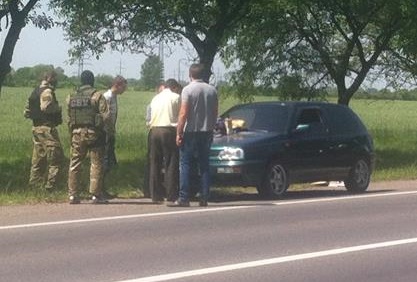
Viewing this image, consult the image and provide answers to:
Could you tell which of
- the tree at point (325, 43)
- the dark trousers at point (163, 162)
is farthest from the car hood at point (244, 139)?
the tree at point (325, 43)

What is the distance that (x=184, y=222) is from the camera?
535 inches

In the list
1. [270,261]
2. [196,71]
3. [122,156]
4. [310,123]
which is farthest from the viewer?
[122,156]

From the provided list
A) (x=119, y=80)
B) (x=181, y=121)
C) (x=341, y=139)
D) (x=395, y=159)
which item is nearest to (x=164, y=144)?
(x=181, y=121)

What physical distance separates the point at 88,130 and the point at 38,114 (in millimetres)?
1836

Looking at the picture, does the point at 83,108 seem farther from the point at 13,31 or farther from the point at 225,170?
the point at 13,31

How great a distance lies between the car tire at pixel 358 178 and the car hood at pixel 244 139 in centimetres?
195

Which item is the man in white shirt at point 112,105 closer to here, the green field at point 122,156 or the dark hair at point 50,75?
the green field at point 122,156

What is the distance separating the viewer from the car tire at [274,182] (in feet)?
55.2

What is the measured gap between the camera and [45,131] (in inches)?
675

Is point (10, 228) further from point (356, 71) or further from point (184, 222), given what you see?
point (356, 71)

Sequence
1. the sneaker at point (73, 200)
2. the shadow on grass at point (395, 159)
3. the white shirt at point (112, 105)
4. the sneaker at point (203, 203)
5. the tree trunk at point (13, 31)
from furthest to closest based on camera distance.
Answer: the shadow on grass at point (395, 159), the tree trunk at point (13, 31), the white shirt at point (112, 105), the sneaker at point (73, 200), the sneaker at point (203, 203)

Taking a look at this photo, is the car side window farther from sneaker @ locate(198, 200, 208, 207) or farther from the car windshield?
sneaker @ locate(198, 200, 208, 207)

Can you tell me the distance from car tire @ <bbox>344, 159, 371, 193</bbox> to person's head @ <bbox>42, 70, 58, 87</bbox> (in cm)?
512

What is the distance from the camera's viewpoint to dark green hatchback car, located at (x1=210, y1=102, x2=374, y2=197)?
655 inches
